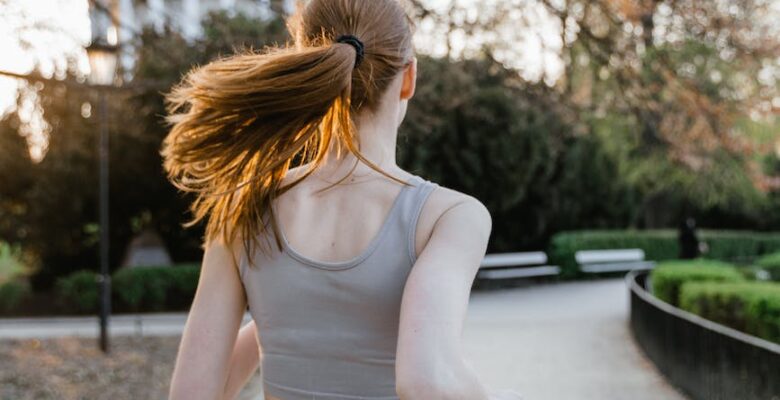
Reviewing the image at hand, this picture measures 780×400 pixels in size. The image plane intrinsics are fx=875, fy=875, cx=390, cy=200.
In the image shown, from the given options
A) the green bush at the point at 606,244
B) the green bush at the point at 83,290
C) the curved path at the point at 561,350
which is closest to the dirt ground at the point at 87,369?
the curved path at the point at 561,350

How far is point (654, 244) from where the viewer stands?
2589 cm

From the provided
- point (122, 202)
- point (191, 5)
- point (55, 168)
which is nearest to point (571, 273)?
point (122, 202)

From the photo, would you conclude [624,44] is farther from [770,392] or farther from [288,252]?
[288,252]

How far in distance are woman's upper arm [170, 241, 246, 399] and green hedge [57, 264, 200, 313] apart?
1599 centimetres

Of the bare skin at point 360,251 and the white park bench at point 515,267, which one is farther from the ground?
the bare skin at point 360,251

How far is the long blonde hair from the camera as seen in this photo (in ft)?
4.98

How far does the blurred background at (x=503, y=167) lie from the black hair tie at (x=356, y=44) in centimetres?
79

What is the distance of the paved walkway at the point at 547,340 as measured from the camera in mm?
8336

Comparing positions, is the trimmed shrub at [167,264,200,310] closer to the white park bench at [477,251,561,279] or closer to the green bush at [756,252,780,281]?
the white park bench at [477,251,561,279]

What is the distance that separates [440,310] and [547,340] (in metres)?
10.4

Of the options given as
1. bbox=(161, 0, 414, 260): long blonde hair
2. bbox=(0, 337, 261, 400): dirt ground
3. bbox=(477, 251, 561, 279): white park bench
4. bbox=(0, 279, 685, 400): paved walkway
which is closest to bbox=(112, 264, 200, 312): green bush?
bbox=(0, 279, 685, 400): paved walkway

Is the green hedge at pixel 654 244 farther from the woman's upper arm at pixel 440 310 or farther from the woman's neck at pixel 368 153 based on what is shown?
the woman's upper arm at pixel 440 310

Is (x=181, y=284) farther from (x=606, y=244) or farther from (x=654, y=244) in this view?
(x=654, y=244)

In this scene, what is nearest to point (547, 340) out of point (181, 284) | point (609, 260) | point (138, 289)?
point (181, 284)
